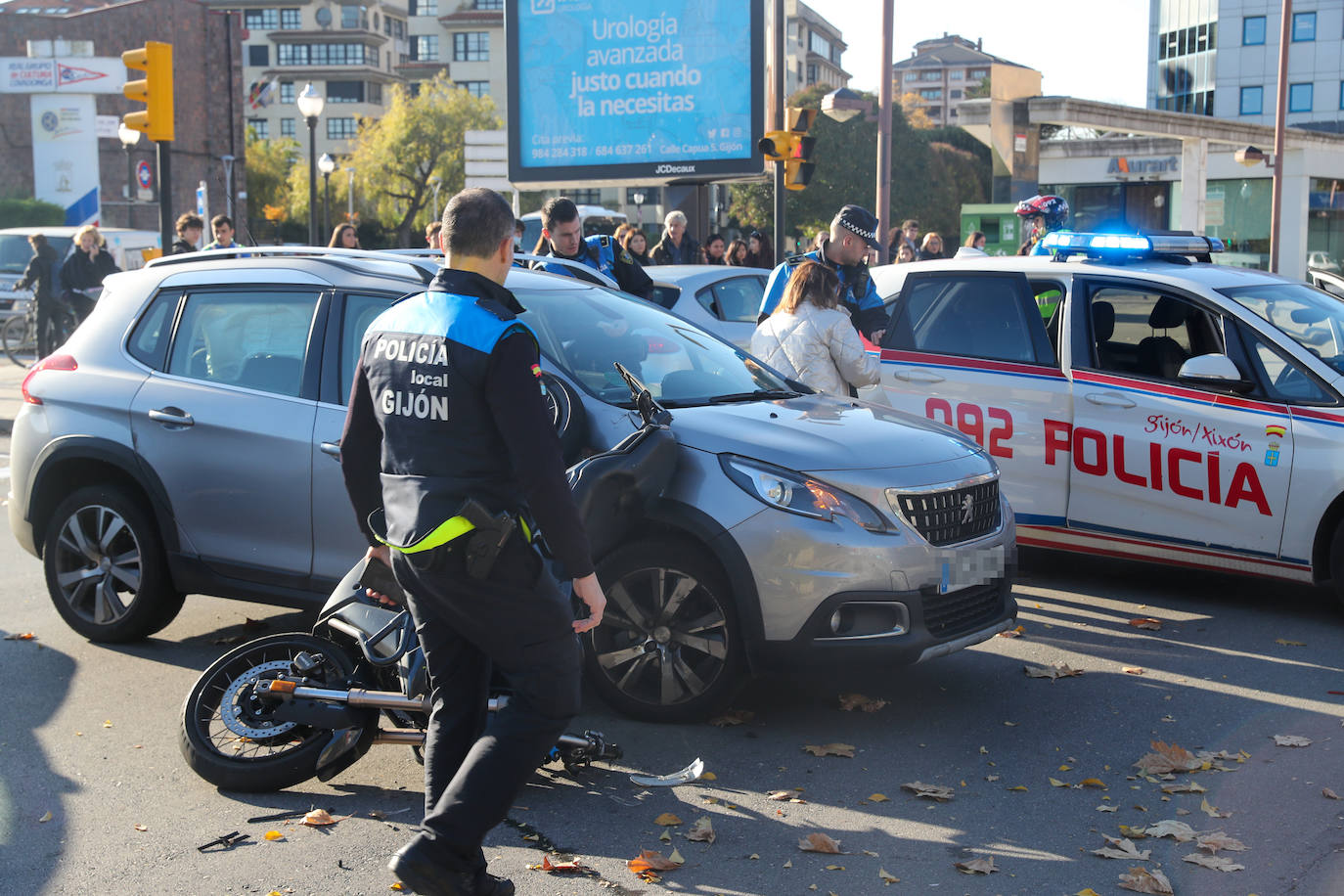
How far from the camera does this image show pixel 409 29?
4510 inches

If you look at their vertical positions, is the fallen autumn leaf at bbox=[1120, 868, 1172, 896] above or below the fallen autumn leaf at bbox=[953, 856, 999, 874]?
above

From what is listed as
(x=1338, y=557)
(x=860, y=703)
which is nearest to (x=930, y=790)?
(x=860, y=703)

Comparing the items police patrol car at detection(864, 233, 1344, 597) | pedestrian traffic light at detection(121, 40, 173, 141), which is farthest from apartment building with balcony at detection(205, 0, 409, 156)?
police patrol car at detection(864, 233, 1344, 597)

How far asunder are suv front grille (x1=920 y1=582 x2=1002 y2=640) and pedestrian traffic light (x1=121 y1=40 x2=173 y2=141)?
32.0ft

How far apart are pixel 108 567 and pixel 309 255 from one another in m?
1.66

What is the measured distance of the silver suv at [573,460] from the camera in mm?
5066

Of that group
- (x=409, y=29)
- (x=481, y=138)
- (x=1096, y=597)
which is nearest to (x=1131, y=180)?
(x=481, y=138)

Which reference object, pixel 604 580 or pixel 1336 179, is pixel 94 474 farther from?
pixel 1336 179

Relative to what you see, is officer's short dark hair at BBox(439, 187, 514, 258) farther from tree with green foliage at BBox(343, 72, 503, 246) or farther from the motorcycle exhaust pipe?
tree with green foliage at BBox(343, 72, 503, 246)

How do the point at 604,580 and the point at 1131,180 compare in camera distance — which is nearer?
the point at 604,580

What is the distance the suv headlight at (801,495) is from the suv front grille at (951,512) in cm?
12

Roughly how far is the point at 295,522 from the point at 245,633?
4.48 feet

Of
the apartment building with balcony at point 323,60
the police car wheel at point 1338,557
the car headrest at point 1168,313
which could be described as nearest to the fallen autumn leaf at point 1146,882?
the police car wheel at point 1338,557

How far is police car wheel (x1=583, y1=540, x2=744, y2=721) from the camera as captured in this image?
513cm
